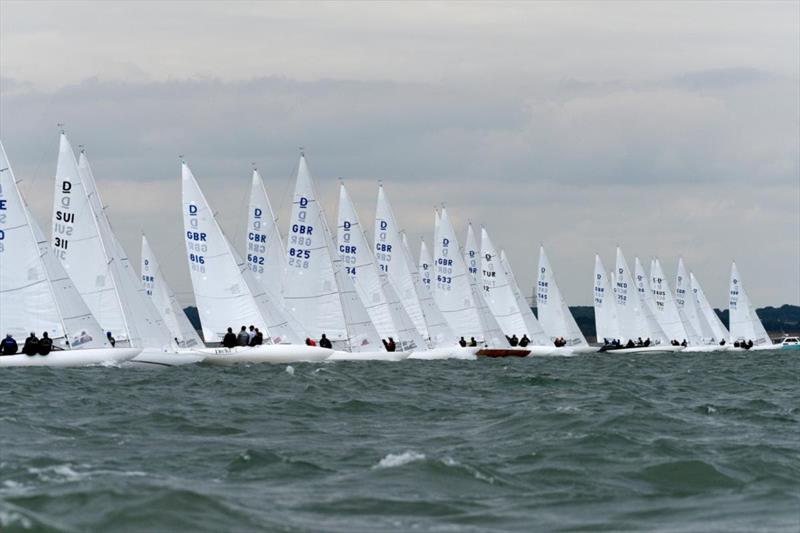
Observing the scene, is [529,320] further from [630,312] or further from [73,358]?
[73,358]

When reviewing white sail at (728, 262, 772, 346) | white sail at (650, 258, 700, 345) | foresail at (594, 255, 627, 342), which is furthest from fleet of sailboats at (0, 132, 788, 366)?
white sail at (728, 262, 772, 346)

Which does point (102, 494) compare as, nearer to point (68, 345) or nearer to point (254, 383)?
point (254, 383)

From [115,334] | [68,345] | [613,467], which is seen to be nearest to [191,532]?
[613,467]

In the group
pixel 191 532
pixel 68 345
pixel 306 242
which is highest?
pixel 306 242

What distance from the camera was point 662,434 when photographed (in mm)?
25641

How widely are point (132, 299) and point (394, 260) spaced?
21702mm

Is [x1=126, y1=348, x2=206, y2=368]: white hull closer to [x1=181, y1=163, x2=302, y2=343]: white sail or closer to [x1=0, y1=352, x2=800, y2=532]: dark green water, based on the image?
[x1=181, y1=163, x2=302, y2=343]: white sail

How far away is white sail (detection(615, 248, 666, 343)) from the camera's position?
341 feet

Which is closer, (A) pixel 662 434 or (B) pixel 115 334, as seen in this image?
(A) pixel 662 434

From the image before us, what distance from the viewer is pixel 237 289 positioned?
5397 centimetres

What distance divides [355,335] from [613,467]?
119 ft

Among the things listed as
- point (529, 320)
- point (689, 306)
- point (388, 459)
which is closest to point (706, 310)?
point (689, 306)

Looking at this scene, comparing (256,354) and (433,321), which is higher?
A: (433,321)

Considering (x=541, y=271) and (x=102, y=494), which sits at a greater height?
(x=541, y=271)
